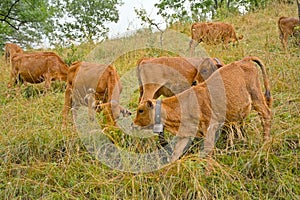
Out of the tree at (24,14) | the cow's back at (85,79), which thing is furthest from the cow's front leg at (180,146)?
the tree at (24,14)

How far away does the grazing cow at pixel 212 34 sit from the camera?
10.3m

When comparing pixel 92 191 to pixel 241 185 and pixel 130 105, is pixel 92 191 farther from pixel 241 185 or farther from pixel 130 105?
pixel 130 105

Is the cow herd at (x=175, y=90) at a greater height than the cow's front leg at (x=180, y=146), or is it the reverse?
the cow herd at (x=175, y=90)

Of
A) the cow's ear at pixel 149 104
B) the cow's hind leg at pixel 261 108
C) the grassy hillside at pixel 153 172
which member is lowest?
the grassy hillside at pixel 153 172

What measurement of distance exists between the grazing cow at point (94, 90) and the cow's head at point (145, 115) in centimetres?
74

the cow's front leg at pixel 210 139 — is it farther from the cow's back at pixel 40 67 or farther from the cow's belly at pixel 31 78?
the cow's belly at pixel 31 78

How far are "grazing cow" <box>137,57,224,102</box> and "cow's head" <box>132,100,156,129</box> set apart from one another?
55.9 inches

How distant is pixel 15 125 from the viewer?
216 inches

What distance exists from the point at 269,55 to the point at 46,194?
534 centimetres

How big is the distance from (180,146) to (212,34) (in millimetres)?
6546

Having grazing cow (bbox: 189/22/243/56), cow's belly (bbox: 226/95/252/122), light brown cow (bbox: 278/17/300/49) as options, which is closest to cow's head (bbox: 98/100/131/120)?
cow's belly (bbox: 226/95/252/122)

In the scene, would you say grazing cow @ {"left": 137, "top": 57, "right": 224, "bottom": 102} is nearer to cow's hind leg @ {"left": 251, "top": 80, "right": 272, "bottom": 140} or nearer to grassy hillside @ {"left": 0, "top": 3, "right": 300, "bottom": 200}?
grassy hillside @ {"left": 0, "top": 3, "right": 300, "bottom": 200}

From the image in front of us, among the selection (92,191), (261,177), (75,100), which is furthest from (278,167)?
(75,100)

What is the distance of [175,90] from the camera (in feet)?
20.3
